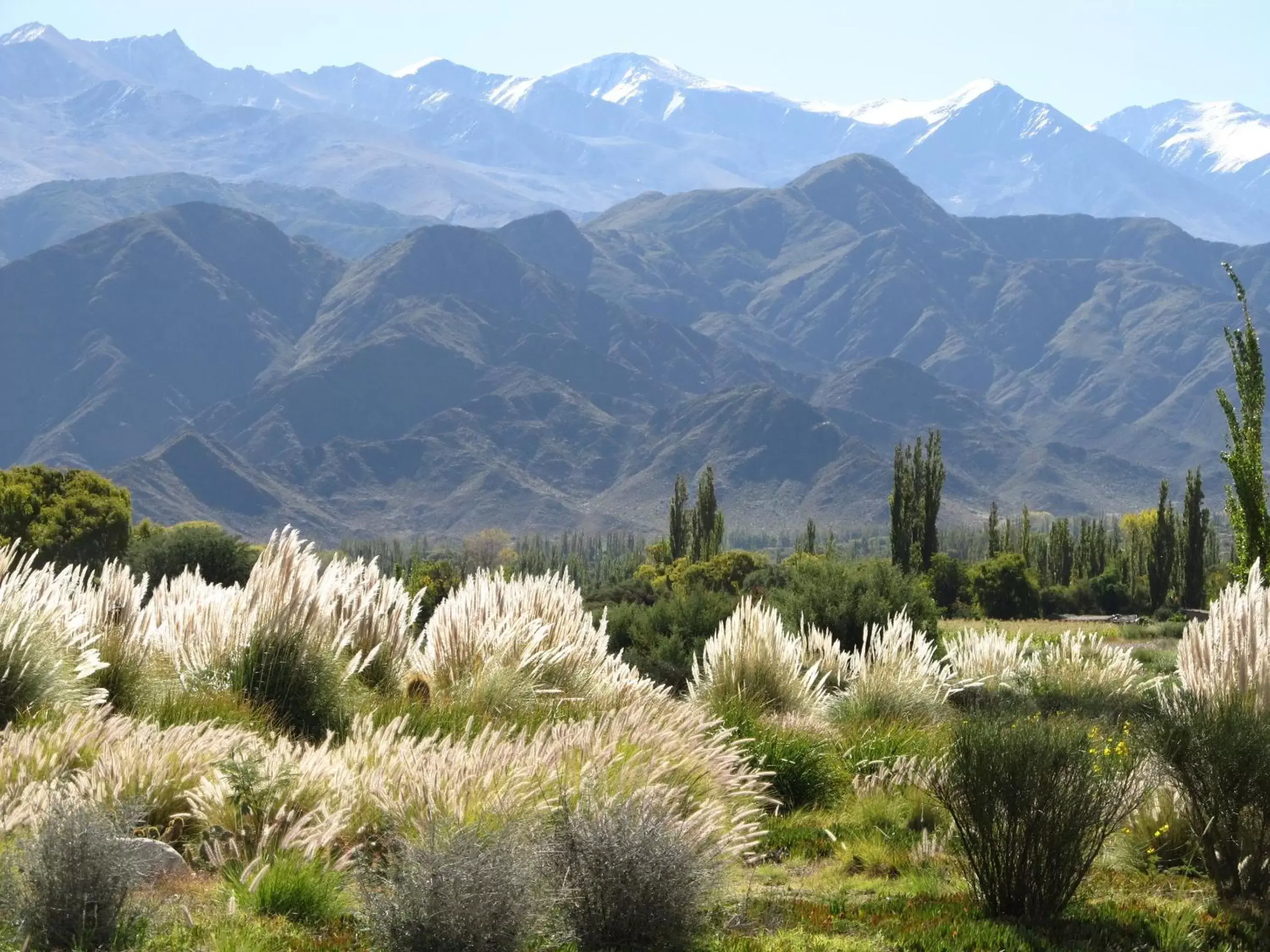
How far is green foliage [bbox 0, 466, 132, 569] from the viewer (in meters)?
45.0

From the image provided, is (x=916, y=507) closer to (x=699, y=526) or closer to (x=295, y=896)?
(x=699, y=526)

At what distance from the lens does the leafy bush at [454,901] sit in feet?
18.3

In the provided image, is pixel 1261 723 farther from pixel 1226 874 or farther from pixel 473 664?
pixel 473 664

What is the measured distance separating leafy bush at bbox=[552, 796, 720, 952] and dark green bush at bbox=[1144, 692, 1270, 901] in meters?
2.88

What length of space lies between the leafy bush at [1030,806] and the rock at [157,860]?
373 centimetres

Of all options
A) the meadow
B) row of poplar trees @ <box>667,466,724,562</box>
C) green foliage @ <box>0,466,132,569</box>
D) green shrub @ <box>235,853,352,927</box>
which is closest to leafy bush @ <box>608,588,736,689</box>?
the meadow

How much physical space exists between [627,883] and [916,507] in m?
39.2

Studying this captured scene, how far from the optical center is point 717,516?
59562 millimetres

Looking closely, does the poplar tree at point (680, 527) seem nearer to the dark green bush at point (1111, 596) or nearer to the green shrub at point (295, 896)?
the dark green bush at point (1111, 596)

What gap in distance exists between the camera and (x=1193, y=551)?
4881cm

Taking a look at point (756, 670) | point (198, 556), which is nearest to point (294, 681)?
point (756, 670)

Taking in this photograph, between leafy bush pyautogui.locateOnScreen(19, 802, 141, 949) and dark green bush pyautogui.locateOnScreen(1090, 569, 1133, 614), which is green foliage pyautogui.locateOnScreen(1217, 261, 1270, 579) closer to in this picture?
leafy bush pyautogui.locateOnScreen(19, 802, 141, 949)

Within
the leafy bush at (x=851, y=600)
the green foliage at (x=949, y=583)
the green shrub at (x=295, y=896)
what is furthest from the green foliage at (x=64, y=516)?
the green shrub at (x=295, y=896)

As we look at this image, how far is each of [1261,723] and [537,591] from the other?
21.9ft
